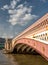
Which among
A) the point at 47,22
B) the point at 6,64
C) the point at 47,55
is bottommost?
the point at 6,64

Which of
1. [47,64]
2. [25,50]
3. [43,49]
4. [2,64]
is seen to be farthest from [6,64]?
[25,50]

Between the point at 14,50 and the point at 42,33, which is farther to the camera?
the point at 14,50

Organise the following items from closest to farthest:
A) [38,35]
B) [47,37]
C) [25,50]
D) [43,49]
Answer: [43,49] < [47,37] < [38,35] < [25,50]

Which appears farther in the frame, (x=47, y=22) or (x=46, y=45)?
(x=47, y=22)

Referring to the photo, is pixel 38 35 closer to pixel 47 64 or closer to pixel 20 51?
pixel 47 64

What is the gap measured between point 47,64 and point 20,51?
4482cm

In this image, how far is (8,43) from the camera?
366 ft

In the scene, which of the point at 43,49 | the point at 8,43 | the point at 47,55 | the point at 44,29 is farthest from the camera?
the point at 8,43

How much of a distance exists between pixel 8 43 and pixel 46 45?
8211 cm

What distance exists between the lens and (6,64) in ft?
156

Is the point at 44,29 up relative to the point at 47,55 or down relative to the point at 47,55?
up

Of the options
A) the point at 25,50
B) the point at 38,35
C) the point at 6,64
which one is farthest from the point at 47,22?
the point at 25,50

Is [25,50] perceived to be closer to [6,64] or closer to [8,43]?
[8,43]

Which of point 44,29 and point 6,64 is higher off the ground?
point 44,29
